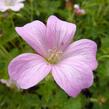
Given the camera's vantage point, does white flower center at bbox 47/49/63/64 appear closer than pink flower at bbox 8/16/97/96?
No

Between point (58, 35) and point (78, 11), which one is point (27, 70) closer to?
point (58, 35)

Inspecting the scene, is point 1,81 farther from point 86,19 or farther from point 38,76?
point 86,19

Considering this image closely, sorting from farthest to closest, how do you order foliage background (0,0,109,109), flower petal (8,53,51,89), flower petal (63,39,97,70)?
foliage background (0,0,109,109), flower petal (63,39,97,70), flower petal (8,53,51,89)

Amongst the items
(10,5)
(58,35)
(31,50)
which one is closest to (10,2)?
(10,5)

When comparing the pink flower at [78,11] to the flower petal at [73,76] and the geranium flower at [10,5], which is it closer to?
the geranium flower at [10,5]

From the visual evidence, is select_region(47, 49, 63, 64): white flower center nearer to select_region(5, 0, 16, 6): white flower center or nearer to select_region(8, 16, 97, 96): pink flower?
select_region(8, 16, 97, 96): pink flower

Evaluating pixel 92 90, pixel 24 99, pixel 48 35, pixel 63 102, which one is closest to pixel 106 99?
pixel 92 90

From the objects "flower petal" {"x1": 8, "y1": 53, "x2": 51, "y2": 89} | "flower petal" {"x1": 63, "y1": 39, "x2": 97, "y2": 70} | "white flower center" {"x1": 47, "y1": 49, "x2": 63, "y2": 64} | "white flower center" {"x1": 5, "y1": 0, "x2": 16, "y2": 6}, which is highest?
"flower petal" {"x1": 8, "y1": 53, "x2": 51, "y2": 89}

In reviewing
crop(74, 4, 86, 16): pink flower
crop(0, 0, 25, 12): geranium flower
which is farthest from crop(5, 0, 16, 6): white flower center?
crop(74, 4, 86, 16): pink flower
